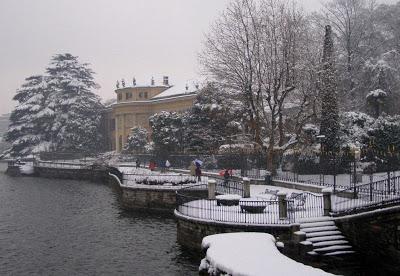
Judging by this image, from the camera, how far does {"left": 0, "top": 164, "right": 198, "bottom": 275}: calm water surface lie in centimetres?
1895

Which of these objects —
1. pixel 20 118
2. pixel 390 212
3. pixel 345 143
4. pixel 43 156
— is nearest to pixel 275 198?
pixel 390 212

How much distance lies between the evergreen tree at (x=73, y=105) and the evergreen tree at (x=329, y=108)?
49.2 m

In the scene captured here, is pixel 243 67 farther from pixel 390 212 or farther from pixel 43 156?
pixel 43 156

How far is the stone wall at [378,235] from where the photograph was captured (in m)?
16.5

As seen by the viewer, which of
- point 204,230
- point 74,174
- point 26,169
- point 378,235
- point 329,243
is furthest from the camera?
point 26,169

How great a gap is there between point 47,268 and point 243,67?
19.1 m

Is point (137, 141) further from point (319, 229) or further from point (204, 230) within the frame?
point (319, 229)

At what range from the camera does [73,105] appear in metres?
75.2

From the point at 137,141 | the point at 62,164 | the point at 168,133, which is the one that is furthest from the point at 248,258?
the point at 137,141

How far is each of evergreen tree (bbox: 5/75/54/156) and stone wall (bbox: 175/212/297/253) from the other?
5862 centimetres

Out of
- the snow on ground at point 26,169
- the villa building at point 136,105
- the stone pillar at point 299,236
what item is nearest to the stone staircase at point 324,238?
the stone pillar at point 299,236

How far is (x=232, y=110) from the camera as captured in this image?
40281 mm

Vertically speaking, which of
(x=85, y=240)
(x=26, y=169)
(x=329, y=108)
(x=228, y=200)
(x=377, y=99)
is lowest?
(x=85, y=240)

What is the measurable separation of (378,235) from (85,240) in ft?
46.6
